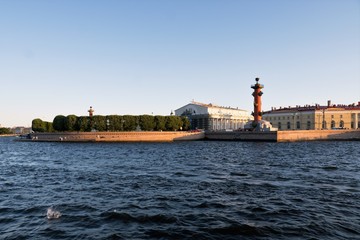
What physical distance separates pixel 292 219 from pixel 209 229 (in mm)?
2717

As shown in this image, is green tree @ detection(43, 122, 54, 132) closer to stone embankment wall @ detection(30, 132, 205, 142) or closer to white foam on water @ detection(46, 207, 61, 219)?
stone embankment wall @ detection(30, 132, 205, 142)

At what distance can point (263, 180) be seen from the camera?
49.3 feet

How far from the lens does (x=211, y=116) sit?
114 metres

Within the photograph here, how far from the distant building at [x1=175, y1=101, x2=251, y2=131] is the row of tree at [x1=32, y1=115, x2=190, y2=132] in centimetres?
4000

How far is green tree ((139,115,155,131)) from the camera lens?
71000mm

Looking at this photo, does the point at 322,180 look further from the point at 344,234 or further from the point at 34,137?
the point at 34,137

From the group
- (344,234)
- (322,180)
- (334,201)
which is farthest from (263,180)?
(344,234)

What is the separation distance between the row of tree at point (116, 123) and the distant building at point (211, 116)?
40.0 m

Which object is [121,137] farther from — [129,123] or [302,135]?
[302,135]

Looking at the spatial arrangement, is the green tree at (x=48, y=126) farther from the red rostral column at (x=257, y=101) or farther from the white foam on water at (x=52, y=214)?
the white foam on water at (x=52, y=214)

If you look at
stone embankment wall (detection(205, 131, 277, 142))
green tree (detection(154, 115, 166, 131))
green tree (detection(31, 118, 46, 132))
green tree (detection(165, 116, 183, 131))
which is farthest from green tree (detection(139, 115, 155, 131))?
green tree (detection(31, 118, 46, 132))

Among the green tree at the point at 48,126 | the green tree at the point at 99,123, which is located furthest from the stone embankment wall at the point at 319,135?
the green tree at the point at 48,126

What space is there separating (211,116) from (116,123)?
5271cm

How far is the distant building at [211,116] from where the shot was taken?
115250 millimetres
